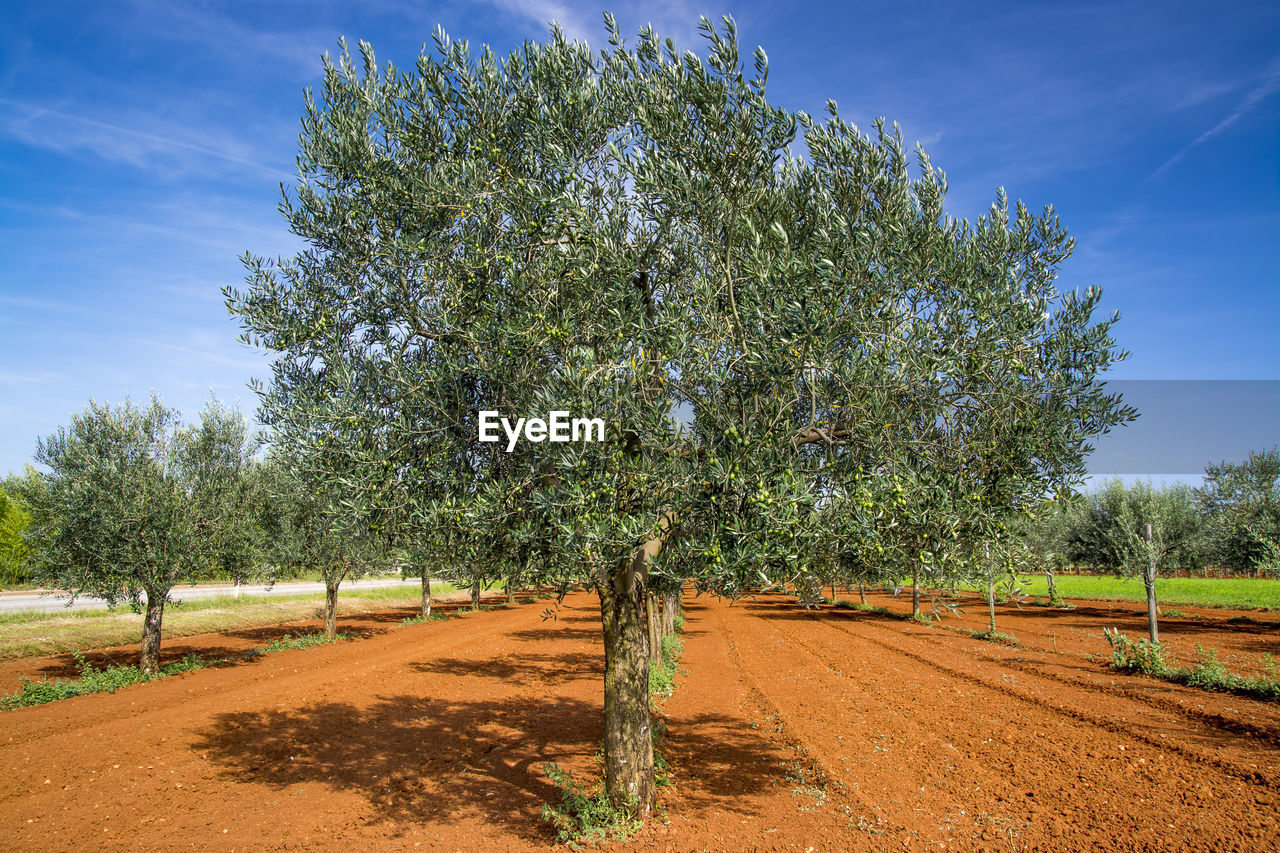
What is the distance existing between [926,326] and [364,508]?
7.37 metres

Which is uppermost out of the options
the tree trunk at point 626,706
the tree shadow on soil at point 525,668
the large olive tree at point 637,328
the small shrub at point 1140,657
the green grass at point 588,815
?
the large olive tree at point 637,328

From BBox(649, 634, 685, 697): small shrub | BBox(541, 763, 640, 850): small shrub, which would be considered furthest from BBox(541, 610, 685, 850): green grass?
BBox(649, 634, 685, 697): small shrub

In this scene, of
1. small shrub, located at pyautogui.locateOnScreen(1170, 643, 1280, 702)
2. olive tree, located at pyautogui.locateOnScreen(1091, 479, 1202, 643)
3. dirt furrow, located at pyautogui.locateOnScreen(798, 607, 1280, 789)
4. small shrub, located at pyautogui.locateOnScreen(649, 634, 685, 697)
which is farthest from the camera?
olive tree, located at pyautogui.locateOnScreen(1091, 479, 1202, 643)

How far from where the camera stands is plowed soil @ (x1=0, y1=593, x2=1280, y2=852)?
1009 centimetres

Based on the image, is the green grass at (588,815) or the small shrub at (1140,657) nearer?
the green grass at (588,815)

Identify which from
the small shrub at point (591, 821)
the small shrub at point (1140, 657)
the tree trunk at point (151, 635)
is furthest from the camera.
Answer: the tree trunk at point (151, 635)

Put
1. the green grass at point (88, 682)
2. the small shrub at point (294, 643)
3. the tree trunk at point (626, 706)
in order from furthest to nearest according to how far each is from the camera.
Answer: the small shrub at point (294, 643), the green grass at point (88, 682), the tree trunk at point (626, 706)

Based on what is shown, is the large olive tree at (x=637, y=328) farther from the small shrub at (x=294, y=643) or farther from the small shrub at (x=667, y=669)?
the small shrub at (x=294, y=643)

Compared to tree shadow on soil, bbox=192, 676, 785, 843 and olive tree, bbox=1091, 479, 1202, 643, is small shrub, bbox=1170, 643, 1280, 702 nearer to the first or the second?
tree shadow on soil, bbox=192, 676, 785, 843

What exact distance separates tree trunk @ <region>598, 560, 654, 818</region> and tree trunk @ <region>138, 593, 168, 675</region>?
20.8 m

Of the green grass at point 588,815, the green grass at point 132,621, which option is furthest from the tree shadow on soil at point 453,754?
the green grass at point 132,621

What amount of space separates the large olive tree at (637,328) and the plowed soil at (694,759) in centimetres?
363

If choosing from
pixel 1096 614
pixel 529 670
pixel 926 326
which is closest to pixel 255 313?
pixel 926 326

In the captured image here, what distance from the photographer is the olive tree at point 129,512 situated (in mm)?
21078
